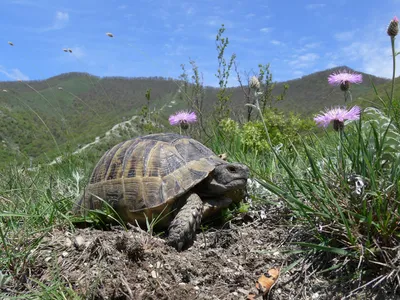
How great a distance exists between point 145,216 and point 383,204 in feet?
A: 6.58

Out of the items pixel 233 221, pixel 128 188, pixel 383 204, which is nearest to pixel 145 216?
pixel 128 188

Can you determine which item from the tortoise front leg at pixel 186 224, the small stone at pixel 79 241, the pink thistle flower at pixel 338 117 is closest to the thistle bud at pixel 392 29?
the pink thistle flower at pixel 338 117

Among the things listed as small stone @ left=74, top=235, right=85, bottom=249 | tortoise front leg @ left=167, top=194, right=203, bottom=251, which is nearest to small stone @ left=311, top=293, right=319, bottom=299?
tortoise front leg @ left=167, top=194, right=203, bottom=251

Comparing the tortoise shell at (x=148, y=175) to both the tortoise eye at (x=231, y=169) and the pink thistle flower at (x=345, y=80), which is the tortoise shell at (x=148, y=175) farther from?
the pink thistle flower at (x=345, y=80)

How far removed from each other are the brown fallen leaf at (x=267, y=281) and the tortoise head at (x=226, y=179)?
1.05 meters

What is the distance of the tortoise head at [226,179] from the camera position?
145 inches

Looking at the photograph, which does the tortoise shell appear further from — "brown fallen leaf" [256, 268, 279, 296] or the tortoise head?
"brown fallen leaf" [256, 268, 279, 296]

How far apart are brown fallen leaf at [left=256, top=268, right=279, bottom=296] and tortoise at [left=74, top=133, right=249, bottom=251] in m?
0.81

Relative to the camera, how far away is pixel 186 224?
3.29 meters

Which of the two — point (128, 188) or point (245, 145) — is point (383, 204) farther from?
point (245, 145)

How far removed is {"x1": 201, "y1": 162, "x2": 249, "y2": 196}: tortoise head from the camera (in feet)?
12.1

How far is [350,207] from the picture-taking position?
2777 mm

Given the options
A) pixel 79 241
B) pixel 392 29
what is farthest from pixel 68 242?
pixel 392 29

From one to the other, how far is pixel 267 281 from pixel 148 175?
5.00 ft
